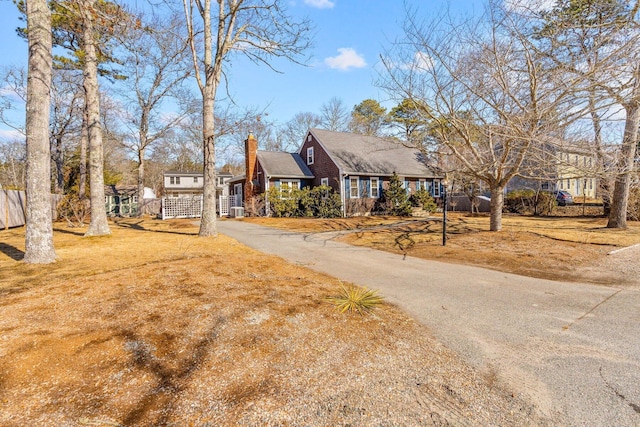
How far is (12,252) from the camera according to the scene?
7.41m

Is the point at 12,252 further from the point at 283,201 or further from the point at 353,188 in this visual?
the point at 353,188

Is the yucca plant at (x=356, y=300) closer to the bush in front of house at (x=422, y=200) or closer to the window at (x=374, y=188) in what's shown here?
the window at (x=374, y=188)

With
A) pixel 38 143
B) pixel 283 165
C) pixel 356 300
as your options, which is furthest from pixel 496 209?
pixel 283 165

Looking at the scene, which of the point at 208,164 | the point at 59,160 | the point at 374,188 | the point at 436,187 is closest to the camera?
the point at 208,164

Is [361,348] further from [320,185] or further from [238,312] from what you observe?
Answer: [320,185]

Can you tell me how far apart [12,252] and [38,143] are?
10.1ft

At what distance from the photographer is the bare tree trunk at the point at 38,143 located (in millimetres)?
6164

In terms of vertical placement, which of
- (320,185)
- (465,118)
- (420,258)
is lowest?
(420,258)

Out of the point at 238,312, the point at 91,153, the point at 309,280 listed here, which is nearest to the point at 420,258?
the point at 309,280

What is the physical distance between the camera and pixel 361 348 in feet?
9.95

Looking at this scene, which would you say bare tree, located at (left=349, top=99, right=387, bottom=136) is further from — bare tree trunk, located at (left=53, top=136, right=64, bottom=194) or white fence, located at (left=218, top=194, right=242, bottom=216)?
bare tree trunk, located at (left=53, top=136, right=64, bottom=194)

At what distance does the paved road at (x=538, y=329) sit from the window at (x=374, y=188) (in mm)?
15460

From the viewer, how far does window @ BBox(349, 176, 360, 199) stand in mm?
21266

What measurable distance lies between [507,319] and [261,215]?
18640 millimetres
